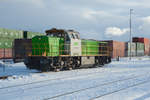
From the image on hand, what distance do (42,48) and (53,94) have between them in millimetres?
7239

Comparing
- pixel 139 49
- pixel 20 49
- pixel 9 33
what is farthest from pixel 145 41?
pixel 20 49

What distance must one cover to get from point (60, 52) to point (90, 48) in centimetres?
422

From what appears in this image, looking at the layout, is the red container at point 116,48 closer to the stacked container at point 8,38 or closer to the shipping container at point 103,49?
the stacked container at point 8,38

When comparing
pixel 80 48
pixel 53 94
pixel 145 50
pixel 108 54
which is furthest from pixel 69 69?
pixel 145 50

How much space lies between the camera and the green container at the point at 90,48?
17.0m

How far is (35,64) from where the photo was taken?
13.8 meters

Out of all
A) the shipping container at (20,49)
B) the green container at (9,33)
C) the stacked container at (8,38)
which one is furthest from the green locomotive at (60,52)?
the green container at (9,33)

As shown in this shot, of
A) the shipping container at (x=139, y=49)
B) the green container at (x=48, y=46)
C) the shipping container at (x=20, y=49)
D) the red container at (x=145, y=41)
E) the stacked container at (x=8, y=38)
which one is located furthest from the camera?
the red container at (x=145, y=41)

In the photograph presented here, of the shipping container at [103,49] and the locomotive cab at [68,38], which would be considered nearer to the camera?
the locomotive cab at [68,38]

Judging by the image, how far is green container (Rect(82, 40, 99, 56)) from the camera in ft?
55.7

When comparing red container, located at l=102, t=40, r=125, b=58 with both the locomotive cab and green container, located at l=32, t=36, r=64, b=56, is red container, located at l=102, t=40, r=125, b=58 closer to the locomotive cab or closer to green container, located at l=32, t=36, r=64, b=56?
the locomotive cab

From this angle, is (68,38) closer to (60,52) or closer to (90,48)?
(60,52)

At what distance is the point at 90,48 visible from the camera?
1806 cm

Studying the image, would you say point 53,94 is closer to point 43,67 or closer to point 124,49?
point 43,67
